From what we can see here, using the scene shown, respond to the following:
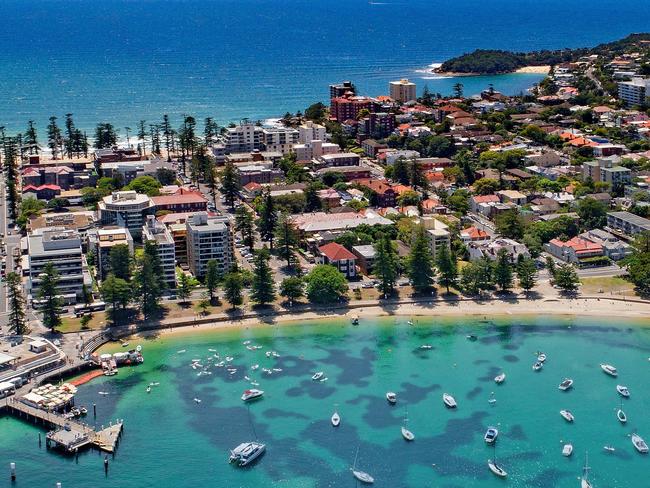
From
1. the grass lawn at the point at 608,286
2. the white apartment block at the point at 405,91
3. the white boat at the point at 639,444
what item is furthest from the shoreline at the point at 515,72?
the white boat at the point at 639,444

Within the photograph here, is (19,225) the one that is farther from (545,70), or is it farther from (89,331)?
(545,70)

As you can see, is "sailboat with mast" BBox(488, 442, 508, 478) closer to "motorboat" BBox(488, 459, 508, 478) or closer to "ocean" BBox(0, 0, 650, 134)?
"motorboat" BBox(488, 459, 508, 478)

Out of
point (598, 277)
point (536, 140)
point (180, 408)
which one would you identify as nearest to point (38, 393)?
point (180, 408)

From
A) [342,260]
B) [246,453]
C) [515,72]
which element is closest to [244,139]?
[342,260]

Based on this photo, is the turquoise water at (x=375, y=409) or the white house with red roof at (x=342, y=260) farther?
the white house with red roof at (x=342, y=260)

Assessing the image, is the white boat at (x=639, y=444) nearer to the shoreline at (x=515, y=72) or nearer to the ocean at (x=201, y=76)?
the ocean at (x=201, y=76)

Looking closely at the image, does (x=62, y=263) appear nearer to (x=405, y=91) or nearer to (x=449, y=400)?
(x=449, y=400)
